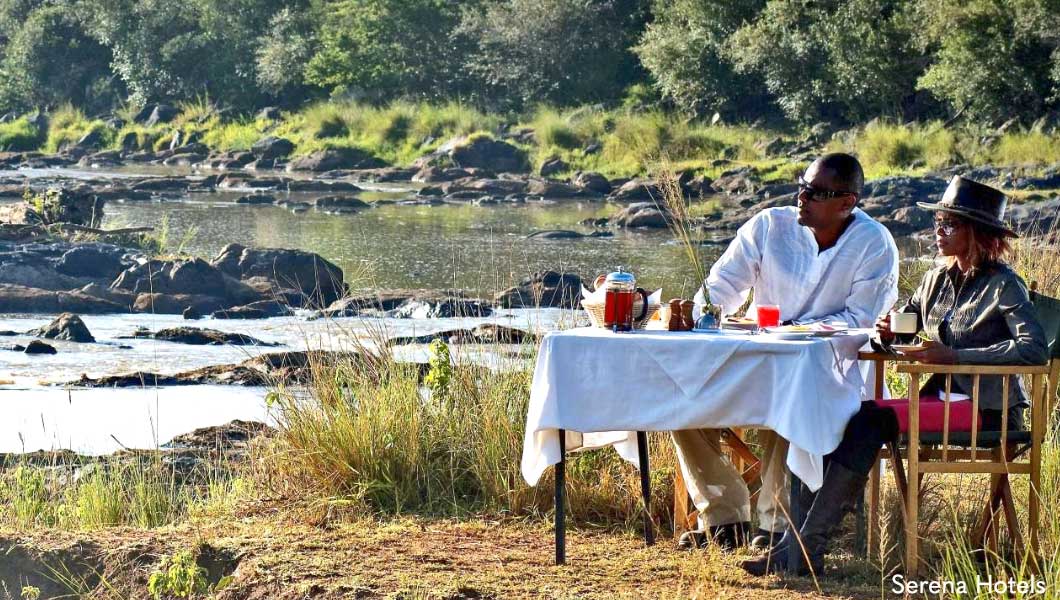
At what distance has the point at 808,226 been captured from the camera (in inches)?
231

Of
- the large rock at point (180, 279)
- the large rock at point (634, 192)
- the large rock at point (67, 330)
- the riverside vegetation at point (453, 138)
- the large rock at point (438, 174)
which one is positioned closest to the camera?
the riverside vegetation at point (453, 138)

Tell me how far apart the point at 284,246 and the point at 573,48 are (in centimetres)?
2064

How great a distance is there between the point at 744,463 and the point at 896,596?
1.21 meters

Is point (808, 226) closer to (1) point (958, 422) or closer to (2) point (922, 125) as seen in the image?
(1) point (958, 422)

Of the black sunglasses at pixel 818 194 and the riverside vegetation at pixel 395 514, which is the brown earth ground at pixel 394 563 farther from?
the black sunglasses at pixel 818 194

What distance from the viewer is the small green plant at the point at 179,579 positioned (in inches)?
209

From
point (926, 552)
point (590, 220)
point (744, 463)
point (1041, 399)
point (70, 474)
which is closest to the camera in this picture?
point (1041, 399)

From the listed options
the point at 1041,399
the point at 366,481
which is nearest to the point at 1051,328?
the point at 1041,399

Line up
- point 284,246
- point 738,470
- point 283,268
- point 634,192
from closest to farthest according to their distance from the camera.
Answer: point 738,470 < point 283,268 < point 284,246 < point 634,192

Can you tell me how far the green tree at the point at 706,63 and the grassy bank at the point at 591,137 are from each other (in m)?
0.76

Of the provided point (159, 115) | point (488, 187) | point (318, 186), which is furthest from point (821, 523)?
point (159, 115)

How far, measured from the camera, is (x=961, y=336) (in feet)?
17.4

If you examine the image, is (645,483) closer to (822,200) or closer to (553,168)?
(822,200)

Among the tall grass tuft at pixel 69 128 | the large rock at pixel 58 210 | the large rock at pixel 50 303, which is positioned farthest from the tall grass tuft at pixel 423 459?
the tall grass tuft at pixel 69 128
